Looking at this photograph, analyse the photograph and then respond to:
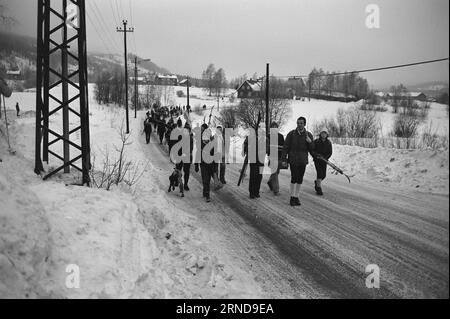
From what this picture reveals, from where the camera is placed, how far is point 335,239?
17.8 feet

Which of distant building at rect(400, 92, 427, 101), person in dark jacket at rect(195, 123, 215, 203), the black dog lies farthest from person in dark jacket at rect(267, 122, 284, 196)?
distant building at rect(400, 92, 427, 101)

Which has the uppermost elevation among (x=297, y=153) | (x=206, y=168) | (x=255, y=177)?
(x=297, y=153)

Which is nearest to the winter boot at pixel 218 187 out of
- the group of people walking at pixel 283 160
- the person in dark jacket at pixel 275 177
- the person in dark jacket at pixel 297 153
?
the group of people walking at pixel 283 160

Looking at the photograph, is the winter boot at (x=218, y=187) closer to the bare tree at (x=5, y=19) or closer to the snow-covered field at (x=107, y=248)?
the snow-covered field at (x=107, y=248)

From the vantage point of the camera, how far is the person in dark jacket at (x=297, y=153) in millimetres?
7637

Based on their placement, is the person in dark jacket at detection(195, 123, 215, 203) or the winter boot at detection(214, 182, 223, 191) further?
the winter boot at detection(214, 182, 223, 191)

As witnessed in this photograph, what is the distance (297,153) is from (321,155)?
1505 mm

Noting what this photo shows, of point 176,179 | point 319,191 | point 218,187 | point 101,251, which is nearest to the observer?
point 101,251

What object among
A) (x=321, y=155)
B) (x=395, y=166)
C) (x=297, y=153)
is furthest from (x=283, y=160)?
(x=395, y=166)

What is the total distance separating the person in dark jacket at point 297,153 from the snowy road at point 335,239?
45 centimetres

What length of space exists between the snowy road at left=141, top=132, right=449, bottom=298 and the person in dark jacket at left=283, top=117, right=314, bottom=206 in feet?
1.49

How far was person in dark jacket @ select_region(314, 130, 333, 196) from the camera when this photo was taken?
28.9 feet

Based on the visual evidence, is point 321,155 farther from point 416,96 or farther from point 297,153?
point 416,96

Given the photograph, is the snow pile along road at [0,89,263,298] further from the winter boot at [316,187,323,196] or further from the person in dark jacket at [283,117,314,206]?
the winter boot at [316,187,323,196]
